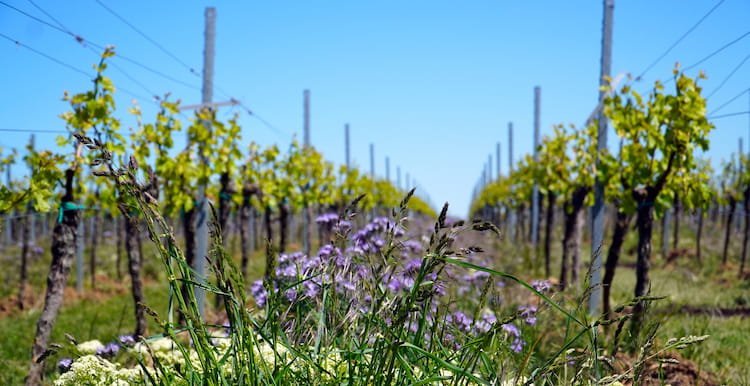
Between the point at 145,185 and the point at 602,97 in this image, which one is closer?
the point at 145,185

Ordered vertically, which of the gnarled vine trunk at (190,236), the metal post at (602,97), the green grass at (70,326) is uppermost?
the metal post at (602,97)

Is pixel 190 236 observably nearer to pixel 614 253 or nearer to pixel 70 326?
pixel 70 326

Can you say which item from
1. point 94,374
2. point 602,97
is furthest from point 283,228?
point 94,374

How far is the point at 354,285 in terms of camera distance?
1978 millimetres

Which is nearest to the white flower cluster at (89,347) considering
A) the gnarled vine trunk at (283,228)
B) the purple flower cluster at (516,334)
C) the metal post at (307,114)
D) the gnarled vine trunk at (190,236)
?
the purple flower cluster at (516,334)

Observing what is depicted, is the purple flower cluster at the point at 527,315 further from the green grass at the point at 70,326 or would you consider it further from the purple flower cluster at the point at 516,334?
the green grass at the point at 70,326

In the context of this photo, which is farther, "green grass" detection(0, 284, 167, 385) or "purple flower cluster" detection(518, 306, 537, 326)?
"green grass" detection(0, 284, 167, 385)

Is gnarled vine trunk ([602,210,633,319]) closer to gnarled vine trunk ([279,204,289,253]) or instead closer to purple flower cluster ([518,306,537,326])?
purple flower cluster ([518,306,537,326])

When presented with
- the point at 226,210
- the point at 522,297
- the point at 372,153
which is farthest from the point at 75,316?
the point at 372,153

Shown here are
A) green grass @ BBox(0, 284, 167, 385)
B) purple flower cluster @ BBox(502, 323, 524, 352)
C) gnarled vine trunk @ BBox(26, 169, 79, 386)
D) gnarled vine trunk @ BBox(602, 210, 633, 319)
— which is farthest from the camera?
gnarled vine trunk @ BBox(602, 210, 633, 319)

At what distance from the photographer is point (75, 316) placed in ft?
29.1

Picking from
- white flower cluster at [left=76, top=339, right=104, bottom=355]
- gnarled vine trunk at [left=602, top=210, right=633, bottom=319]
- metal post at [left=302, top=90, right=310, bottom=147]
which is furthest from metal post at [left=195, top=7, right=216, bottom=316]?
metal post at [left=302, top=90, right=310, bottom=147]

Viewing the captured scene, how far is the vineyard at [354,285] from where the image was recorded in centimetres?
170

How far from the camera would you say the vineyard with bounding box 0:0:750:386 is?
1.70 m
